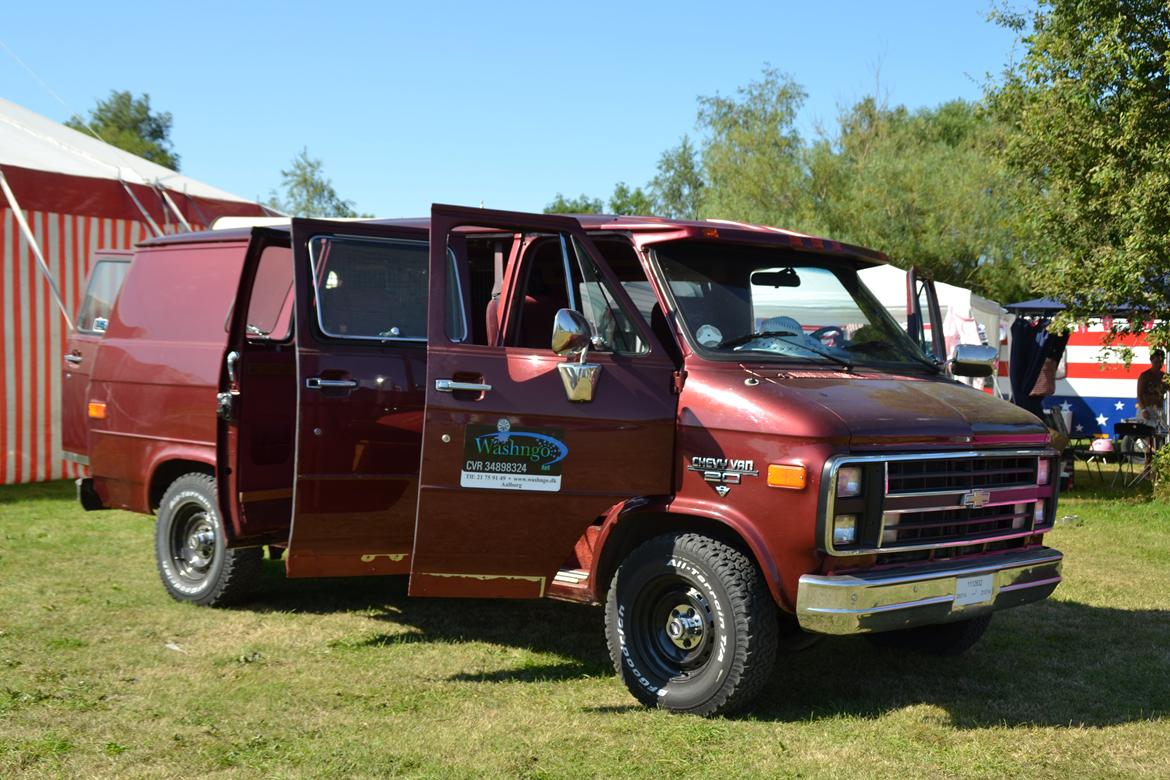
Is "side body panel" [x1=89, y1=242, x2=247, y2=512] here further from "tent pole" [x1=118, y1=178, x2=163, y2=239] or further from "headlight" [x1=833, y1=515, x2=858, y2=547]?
"tent pole" [x1=118, y1=178, x2=163, y2=239]

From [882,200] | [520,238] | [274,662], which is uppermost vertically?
[882,200]

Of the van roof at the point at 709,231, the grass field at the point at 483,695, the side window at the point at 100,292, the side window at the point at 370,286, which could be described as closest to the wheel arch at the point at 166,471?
the grass field at the point at 483,695

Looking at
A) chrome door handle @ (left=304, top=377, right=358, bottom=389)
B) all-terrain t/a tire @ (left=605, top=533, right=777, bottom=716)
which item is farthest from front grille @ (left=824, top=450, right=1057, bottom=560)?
chrome door handle @ (left=304, top=377, right=358, bottom=389)

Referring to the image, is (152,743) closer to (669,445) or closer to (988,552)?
(669,445)

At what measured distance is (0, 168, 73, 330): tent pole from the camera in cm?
1241

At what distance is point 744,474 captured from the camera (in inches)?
202

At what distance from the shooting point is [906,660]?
6527 millimetres

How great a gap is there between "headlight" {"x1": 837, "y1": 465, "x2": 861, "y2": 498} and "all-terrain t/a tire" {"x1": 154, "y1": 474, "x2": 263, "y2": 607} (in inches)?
155

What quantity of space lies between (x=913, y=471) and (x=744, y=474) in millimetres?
756

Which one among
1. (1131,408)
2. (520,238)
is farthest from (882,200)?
(520,238)

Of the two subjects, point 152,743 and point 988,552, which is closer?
point 152,743

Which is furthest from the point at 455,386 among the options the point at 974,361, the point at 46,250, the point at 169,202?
the point at 169,202

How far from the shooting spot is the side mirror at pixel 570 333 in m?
5.18

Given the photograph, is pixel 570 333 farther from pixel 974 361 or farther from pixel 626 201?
pixel 626 201
